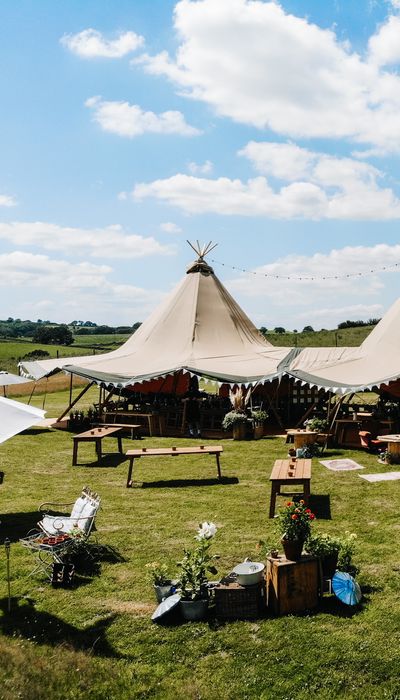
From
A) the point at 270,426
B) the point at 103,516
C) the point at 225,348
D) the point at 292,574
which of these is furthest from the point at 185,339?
the point at 292,574

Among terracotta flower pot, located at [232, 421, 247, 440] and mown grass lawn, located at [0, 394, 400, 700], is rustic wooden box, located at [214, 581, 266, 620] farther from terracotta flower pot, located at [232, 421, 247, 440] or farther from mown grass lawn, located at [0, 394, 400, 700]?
terracotta flower pot, located at [232, 421, 247, 440]

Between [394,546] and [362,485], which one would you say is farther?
[362,485]

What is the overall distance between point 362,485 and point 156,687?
7.00 metres

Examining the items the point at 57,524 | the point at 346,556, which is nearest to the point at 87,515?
the point at 57,524

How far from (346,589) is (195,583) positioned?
5.14 feet

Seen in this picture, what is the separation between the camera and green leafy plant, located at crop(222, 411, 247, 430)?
16625mm

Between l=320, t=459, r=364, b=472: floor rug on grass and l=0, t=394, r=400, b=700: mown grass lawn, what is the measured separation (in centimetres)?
213

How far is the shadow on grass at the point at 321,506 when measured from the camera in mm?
8766

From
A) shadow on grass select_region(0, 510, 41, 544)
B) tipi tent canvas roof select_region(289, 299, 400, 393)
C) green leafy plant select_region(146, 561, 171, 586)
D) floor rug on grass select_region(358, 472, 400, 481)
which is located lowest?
shadow on grass select_region(0, 510, 41, 544)

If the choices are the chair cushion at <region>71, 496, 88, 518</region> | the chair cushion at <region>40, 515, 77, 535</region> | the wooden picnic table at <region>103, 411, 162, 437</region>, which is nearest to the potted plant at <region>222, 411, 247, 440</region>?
the wooden picnic table at <region>103, 411, 162, 437</region>

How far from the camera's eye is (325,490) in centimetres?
1038

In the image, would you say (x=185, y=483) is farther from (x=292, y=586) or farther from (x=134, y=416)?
(x=134, y=416)

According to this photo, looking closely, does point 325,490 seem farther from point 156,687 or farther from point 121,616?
point 156,687

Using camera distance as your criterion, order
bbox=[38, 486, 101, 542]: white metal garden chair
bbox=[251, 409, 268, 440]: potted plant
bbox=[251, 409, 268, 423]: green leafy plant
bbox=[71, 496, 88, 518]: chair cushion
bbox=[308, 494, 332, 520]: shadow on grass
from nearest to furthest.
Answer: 1. bbox=[38, 486, 101, 542]: white metal garden chair
2. bbox=[71, 496, 88, 518]: chair cushion
3. bbox=[308, 494, 332, 520]: shadow on grass
4. bbox=[251, 409, 268, 440]: potted plant
5. bbox=[251, 409, 268, 423]: green leafy plant
